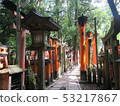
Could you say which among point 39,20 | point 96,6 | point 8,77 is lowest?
point 8,77

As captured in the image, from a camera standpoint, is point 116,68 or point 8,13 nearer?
point 116,68

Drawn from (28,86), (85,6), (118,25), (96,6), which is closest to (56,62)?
(28,86)

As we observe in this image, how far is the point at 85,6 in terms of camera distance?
20609 millimetres

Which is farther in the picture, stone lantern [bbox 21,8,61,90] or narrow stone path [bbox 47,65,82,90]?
narrow stone path [bbox 47,65,82,90]

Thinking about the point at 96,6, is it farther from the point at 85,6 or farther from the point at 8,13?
the point at 8,13

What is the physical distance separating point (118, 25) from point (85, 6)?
18.3 m

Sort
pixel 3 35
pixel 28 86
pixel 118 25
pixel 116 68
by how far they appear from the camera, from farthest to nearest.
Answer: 1. pixel 3 35
2. pixel 28 86
3. pixel 116 68
4. pixel 118 25

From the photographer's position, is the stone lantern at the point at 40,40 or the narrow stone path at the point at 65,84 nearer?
the stone lantern at the point at 40,40

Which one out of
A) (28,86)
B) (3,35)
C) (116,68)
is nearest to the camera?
(116,68)

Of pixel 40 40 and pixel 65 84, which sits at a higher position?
pixel 40 40

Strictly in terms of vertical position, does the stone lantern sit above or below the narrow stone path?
above

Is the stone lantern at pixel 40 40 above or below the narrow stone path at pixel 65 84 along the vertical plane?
above

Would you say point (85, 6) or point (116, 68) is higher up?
point (85, 6)

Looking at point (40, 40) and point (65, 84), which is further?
point (65, 84)
